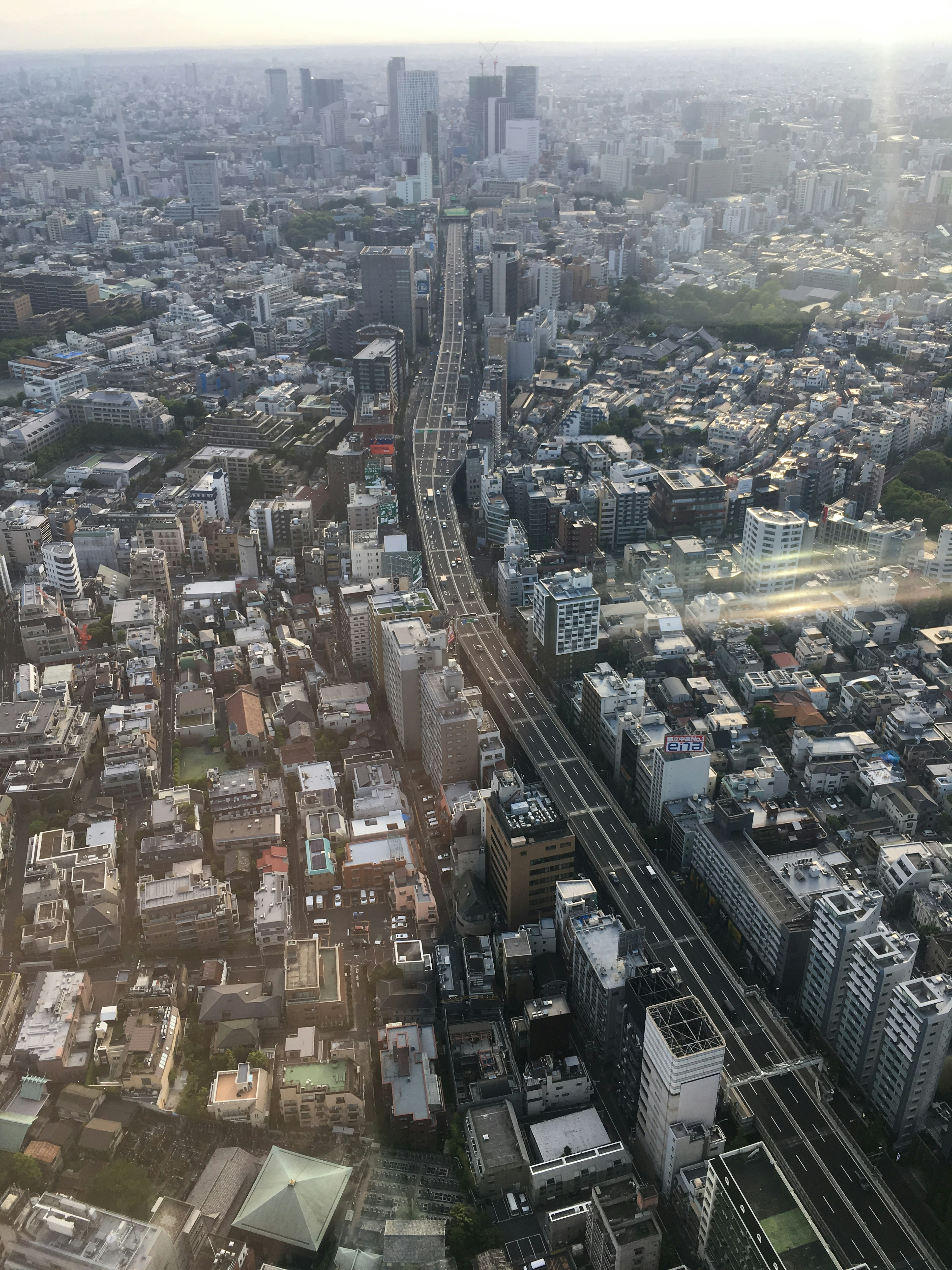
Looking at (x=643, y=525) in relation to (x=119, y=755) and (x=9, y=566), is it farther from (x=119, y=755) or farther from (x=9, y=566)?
(x=9, y=566)

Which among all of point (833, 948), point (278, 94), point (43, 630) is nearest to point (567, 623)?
point (833, 948)

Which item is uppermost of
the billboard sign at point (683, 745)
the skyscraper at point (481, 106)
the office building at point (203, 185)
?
the skyscraper at point (481, 106)

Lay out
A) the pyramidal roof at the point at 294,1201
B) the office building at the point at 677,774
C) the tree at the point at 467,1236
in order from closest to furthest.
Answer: the pyramidal roof at the point at 294,1201 → the tree at the point at 467,1236 → the office building at the point at 677,774

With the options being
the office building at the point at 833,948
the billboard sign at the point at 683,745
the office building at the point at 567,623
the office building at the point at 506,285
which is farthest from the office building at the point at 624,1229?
the office building at the point at 506,285

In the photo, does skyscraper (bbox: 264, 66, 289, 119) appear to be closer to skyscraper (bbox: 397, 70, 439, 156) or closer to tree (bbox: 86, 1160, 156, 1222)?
skyscraper (bbox: 397, 70, 439, 156)

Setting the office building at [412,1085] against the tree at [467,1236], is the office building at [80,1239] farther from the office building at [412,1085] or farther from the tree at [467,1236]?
the tree at [467,1236]

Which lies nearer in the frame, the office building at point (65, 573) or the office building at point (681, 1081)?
the office building at point (681, 1081)

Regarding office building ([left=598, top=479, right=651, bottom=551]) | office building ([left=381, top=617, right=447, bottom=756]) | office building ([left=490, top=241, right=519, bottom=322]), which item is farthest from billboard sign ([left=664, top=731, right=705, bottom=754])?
office building ([left=490, top=241, right=519, bottom=322])
